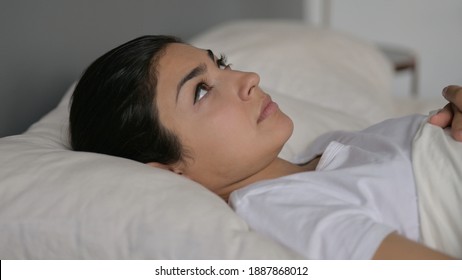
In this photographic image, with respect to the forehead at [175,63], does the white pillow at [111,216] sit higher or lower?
lower

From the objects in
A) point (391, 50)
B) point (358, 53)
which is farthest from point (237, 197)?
point (391, 50)

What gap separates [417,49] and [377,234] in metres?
2.55

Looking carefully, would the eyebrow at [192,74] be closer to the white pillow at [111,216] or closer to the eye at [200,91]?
the eye at [200,91]

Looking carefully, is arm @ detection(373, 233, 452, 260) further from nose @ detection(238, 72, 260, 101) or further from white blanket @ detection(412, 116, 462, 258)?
nose @ detection(238, 72, 260, 101)

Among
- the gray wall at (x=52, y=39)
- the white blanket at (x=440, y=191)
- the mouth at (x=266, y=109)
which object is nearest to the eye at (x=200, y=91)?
the mouth at (x=266, y=109)

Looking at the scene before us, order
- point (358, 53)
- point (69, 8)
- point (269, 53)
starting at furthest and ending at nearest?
point (358, 53)
point (269, 53)
point (69, 8)

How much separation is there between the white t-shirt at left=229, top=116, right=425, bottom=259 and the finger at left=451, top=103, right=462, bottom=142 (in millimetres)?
74

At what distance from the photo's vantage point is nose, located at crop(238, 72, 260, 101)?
105 centimetres

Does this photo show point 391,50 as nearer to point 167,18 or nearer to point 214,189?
point 167,18

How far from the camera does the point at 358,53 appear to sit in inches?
77.5

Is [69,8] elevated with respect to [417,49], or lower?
elevated

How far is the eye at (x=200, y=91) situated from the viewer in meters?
1.05

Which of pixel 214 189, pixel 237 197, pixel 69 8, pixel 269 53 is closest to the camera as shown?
pixel 237 197

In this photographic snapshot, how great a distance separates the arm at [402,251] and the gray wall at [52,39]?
0.85 m
